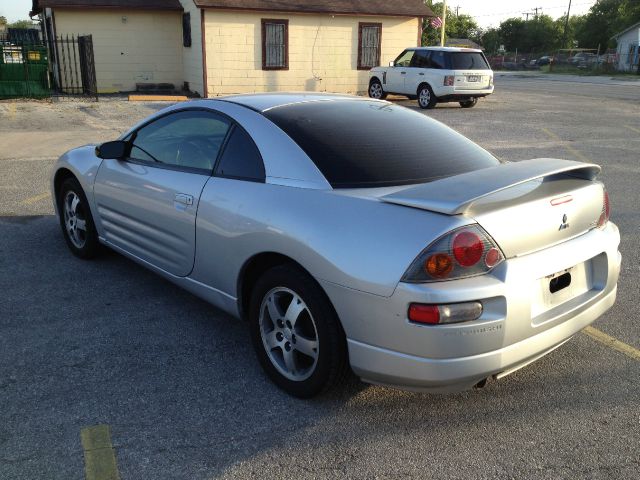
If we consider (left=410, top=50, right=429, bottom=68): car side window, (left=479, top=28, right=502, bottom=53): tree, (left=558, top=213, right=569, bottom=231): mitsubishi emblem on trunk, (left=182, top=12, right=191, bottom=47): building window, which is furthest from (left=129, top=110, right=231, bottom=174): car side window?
(left=479, top=28, right=502, bottom=53): tree

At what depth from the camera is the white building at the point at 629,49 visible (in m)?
56.8

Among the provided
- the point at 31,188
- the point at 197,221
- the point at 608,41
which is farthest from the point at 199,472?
the point at 608,41

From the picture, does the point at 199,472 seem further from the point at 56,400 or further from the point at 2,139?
the point at 2,139

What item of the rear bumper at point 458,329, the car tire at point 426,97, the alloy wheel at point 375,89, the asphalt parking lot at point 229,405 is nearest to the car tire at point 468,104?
the car tire at point 426,97

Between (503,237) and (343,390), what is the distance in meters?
1.20

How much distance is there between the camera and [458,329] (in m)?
2.66

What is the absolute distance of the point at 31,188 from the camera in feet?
26.3

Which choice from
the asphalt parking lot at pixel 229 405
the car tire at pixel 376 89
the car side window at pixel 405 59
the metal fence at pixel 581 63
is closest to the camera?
the asphalt parking lot at pixel 229 405

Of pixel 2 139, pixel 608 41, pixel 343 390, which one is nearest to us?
pixel 343 390

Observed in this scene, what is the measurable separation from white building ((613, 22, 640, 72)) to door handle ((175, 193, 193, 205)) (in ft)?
192

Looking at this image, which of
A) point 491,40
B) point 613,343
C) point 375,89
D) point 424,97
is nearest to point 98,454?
point 613,343

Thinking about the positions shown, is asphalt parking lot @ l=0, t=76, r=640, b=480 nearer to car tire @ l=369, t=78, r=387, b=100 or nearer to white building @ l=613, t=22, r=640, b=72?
car tire @ l=369, t=78, r=387, b=100

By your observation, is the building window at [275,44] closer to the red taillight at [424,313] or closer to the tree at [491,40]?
the red taillight at [424,313]

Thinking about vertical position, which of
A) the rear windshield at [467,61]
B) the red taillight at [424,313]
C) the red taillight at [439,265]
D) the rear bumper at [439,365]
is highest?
the rear windshield at [467,61]
